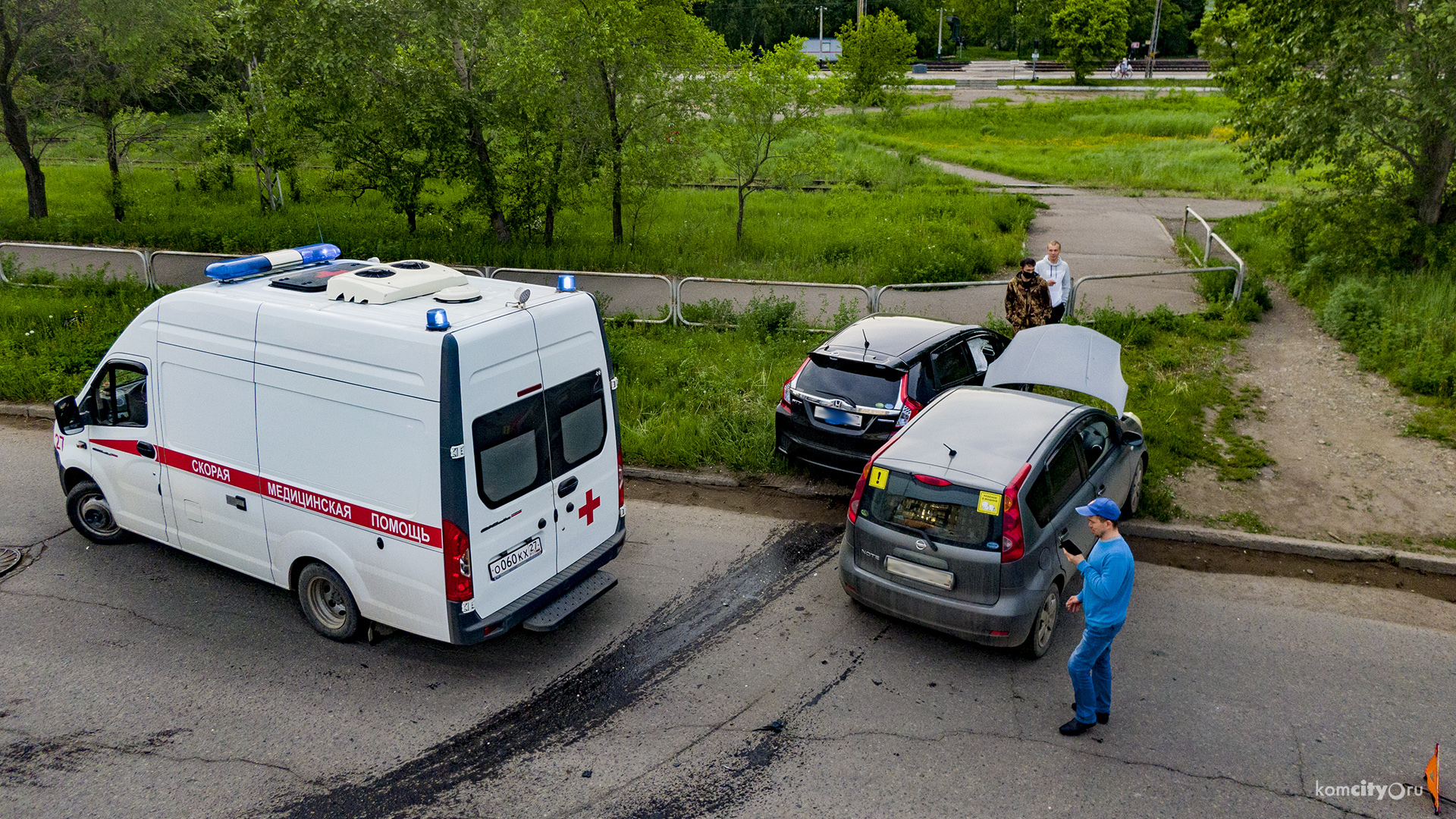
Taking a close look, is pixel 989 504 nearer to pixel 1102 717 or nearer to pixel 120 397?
pixel 1102 717

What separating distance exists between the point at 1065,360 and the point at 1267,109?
981 cm

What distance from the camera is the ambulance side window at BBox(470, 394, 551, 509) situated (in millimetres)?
5832

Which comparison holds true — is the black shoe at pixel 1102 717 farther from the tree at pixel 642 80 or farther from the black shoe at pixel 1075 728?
the tree at pixel 642 80

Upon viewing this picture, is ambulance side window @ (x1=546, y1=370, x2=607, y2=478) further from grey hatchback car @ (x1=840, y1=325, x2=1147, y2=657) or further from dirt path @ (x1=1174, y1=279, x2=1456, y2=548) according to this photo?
dirt path @ (x1=1174, y1=279, x2=1456, y2=548)

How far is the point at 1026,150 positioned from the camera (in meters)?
34.5

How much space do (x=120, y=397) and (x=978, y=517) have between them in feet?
22.1

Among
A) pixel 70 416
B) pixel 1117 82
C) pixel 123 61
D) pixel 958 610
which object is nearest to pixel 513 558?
pixel 958 610

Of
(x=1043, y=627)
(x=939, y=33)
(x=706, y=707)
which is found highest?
(x=939, y=33)

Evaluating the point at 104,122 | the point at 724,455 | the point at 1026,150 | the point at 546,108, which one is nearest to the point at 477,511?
the point at 724,455

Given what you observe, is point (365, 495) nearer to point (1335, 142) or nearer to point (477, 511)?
point (477, 511)

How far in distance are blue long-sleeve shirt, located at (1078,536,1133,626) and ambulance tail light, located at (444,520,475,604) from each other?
373 centimetres

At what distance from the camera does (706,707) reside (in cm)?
597

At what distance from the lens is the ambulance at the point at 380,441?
18.9 feet

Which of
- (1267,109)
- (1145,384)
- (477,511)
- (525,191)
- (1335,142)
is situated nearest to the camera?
(477,511)
